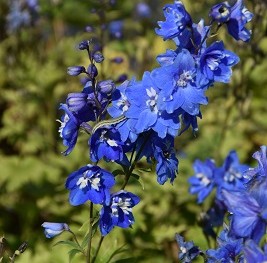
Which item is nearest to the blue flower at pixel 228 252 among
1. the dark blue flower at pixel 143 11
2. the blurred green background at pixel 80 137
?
the blurred green background at pixel 80 137

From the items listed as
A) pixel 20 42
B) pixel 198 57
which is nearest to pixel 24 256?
pixel 198 57

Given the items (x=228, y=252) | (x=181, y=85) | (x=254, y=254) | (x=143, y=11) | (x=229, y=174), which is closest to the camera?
(x=254, y=254)

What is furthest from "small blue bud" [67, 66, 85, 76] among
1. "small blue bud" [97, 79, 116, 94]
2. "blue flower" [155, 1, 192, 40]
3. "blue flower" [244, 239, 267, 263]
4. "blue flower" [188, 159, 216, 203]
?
"blue flower" [188, 159, 216, 203]

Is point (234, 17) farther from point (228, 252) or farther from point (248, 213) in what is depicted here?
point (248, 213)

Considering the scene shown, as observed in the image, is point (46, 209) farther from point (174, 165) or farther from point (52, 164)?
point (174, 165)

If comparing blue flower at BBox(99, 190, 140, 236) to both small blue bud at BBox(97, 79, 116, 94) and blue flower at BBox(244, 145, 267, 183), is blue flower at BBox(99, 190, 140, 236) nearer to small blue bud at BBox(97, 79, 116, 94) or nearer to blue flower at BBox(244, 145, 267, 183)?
small blue bud at BBox(97, 79, 116, 94)

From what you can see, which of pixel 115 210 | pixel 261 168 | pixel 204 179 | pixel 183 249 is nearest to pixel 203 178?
pixel 204 179
